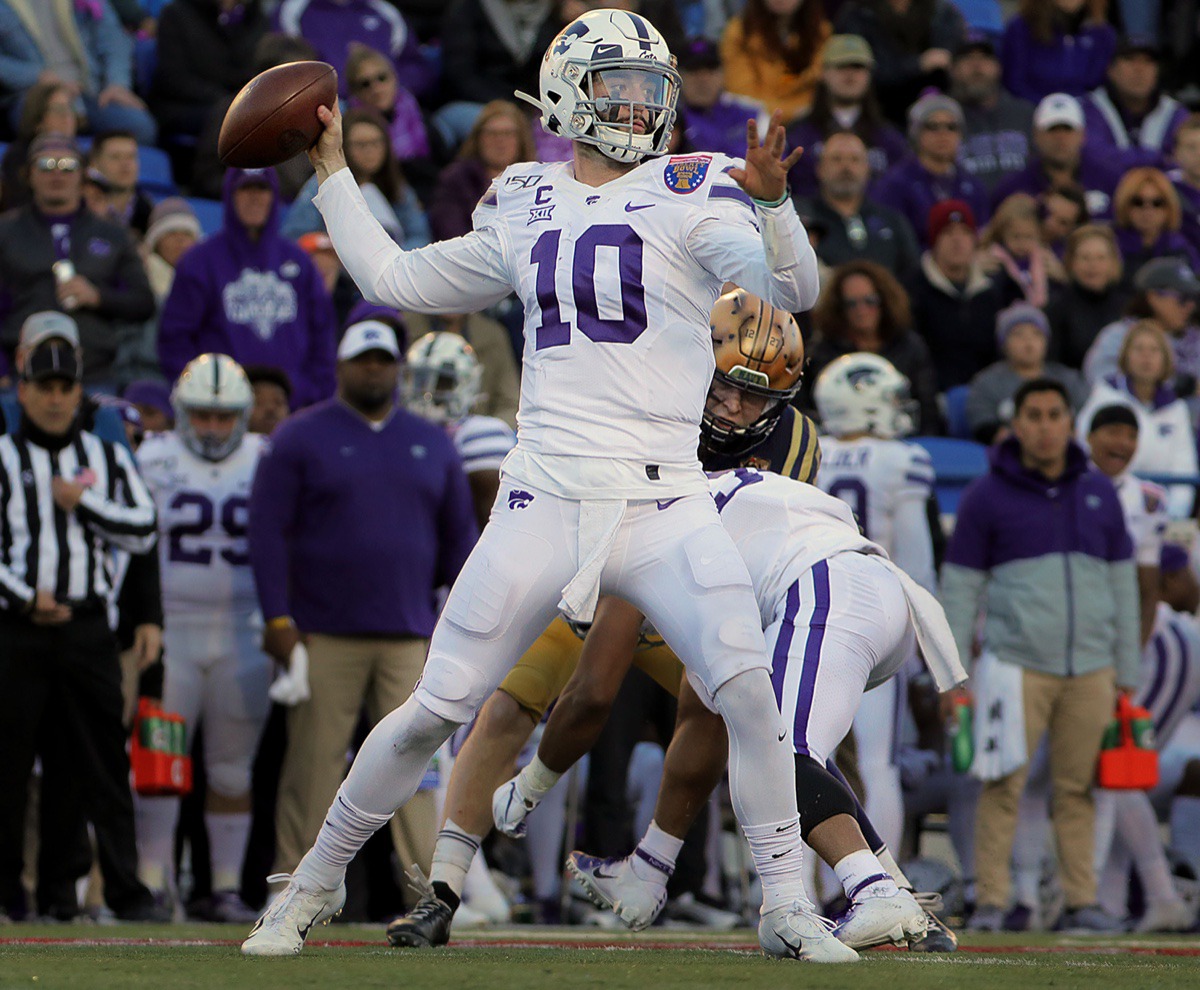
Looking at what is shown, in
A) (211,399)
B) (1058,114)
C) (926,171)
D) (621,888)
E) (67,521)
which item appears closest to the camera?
(621,888)

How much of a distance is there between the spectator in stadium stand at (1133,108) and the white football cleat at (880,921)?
8730 millimetres

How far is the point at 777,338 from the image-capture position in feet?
18.8

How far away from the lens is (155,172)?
37.2ft

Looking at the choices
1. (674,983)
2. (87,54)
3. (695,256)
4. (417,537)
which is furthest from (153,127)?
(674,983)

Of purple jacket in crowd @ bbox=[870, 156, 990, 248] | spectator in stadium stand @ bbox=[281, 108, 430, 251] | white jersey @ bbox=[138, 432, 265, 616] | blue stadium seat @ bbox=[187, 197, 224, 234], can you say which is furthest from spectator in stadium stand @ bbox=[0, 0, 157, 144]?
purple jacket in crowd @ bbox=[870, 156, 990, 248]

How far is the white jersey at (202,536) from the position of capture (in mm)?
8234

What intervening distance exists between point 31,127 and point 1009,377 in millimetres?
4685

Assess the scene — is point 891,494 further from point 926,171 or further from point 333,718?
point 926,171

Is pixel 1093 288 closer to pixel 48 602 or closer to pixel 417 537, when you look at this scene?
pixel 417 537

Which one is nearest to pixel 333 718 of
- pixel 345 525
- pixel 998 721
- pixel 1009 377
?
pixel 345 525

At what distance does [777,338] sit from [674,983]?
6.91ft

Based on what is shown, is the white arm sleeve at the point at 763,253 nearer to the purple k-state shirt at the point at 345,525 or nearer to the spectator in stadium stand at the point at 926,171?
the purple k-state shirt at the point at 345,525

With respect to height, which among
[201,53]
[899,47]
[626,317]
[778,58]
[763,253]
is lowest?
[626,317]

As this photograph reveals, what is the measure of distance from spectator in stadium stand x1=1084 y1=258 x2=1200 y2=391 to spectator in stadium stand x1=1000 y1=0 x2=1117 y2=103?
9.37ft
